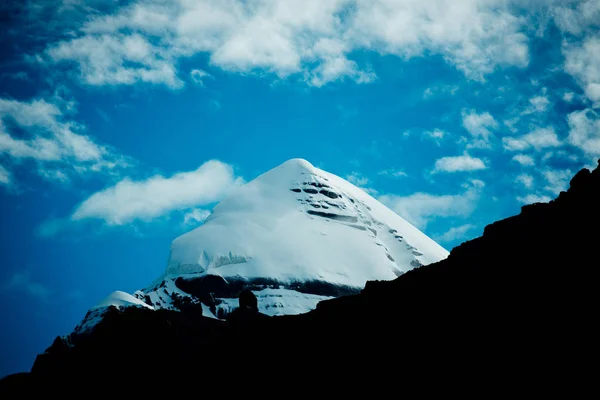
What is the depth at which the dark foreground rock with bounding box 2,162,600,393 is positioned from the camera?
101ft

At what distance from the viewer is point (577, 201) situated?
38.7 meters

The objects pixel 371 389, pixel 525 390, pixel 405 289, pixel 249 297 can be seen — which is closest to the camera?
pixel 525 390

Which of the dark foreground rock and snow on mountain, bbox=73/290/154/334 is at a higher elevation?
snow on mountain, bbox=73/290/154/334

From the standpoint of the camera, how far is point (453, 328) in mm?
36750

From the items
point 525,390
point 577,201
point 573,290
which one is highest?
point 577,201

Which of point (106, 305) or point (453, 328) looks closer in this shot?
point (453, 328)

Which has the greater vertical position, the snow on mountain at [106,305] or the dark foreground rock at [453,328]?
the snow on mountain at [106,305]

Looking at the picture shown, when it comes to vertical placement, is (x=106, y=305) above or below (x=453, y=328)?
above

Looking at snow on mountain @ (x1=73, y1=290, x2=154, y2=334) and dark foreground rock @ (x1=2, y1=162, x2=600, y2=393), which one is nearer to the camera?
dark foreground rock @ (x1=2, y1=162, x2=600, y2=393)

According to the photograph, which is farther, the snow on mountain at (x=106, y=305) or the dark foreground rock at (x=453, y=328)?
the snow on mountain at (x=106, y=305)

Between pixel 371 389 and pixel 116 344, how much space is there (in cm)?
3879

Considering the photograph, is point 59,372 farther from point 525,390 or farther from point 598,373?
point 598,373

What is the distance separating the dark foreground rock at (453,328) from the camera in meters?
30.8

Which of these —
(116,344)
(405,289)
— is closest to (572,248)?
(405,289)
